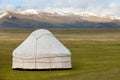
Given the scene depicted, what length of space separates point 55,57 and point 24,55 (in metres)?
2.55

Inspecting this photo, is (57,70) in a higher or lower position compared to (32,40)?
lower

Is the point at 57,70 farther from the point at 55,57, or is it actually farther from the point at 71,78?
the point at 71,78

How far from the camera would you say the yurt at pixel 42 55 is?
3231 cm

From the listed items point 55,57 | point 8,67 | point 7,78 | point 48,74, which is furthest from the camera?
point 8,67

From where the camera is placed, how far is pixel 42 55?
3234 cm

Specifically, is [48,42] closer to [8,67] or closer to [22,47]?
[22,47]

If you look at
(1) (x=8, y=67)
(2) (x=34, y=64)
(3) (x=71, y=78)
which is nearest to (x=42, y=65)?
(2) (x=34, y=64)

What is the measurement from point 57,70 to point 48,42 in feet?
7.95

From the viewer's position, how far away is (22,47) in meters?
33.6

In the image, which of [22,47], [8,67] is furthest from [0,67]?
[22,47]

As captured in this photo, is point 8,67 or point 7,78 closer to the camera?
point 7,78

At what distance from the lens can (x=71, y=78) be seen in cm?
2573

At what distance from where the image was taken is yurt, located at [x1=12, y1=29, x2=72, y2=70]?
32.3 m

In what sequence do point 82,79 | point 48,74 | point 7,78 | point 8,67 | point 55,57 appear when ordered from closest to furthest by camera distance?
point 82,79
point 7,78
point 48,74
point 55,57
point 8,67
